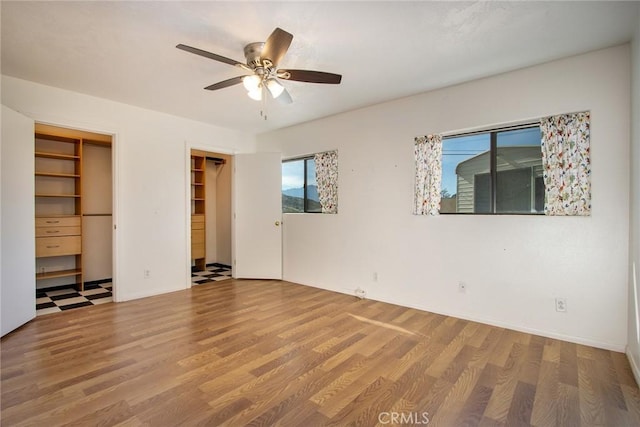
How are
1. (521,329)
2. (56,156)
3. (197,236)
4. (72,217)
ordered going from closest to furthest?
(521,329), (56,156), (72,217), (197,236)

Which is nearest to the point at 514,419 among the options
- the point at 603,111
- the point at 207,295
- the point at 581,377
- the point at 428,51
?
the point at 581,377

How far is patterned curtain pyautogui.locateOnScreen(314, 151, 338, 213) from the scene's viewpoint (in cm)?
442

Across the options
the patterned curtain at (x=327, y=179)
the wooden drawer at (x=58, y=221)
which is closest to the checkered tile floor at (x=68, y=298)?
the wooden drawer at (x=58, y=221)

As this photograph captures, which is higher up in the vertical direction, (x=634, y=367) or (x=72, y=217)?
(x=72, y=217)

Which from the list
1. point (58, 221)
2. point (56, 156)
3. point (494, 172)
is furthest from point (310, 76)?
point (58, 221)

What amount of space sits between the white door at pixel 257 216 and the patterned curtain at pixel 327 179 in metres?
0.82

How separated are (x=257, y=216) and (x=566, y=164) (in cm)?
414

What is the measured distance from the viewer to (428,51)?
2.60 m

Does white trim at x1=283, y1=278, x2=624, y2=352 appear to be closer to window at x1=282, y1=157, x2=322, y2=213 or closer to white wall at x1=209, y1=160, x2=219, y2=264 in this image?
window at x1=282, y1=157, x2=322, y2=213

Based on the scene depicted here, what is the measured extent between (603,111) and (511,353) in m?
2.19

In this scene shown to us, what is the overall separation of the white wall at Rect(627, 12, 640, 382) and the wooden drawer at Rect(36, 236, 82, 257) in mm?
6235

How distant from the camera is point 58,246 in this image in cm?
426

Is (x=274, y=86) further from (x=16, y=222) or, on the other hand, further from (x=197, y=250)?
(x=197, y=250)

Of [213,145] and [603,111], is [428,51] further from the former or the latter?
[213,145]
